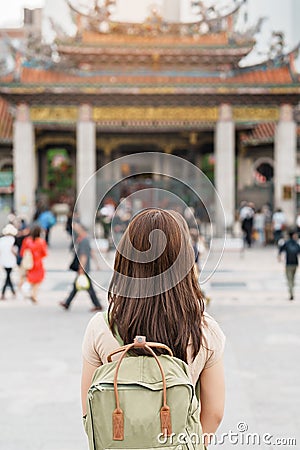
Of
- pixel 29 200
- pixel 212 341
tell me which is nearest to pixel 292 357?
pixel 212 341

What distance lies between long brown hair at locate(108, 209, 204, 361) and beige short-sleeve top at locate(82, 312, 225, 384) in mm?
82

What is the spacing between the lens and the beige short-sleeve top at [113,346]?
9.32ft

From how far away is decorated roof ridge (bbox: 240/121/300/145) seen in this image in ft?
101

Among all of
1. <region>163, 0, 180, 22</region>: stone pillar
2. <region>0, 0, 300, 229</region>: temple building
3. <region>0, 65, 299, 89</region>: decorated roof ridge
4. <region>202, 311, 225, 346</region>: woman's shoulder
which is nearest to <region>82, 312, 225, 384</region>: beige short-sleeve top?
<region>202, 311, 225, 346</region>: woman's shoulder

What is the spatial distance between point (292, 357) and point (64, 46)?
1811 centimetres

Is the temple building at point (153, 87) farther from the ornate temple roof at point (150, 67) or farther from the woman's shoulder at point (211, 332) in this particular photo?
the woman's shoulder at point (211, 332)

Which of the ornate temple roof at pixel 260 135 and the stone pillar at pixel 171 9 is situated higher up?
the stone pillar at pixel 171 9

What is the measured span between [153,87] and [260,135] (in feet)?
28.8

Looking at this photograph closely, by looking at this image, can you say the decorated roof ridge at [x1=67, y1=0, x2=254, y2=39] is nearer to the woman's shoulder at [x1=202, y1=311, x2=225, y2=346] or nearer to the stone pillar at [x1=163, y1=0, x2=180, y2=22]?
the stone pillar at [x1=163, y1=0, x2=180, y2=22]

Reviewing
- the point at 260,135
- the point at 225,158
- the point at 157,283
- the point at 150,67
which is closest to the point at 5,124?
the point at 150,67

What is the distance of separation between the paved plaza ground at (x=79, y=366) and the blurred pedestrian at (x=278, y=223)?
25.7 feet

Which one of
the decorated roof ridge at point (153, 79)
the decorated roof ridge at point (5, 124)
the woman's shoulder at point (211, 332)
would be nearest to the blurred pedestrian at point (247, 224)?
the decorated roof ridge at point (153, 79)

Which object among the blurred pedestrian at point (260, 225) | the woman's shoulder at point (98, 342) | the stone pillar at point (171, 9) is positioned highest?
the stone pillar at point (171, 9)

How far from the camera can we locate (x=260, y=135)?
31047mm
